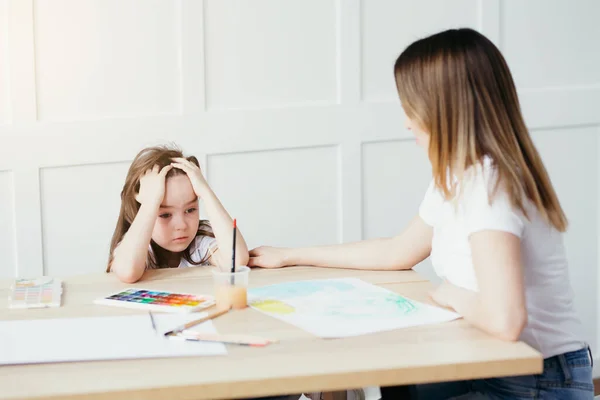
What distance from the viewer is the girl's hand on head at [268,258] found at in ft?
6.21

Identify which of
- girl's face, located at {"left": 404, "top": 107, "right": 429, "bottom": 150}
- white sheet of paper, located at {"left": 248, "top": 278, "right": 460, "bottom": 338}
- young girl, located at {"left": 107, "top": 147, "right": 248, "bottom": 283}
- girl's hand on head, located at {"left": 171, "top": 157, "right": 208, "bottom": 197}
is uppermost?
girl's face, located at {"left": 404, "top": 107, "right": 429, "bottom": 150}

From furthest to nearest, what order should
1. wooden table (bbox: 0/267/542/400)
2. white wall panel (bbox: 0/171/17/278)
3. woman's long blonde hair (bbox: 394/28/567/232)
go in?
white wall panel (bbox: 0/171/17/278) < woman's long blonde hair (bbox: 394/28/567/232) < wooden table (bbox: 0/267/542/400)

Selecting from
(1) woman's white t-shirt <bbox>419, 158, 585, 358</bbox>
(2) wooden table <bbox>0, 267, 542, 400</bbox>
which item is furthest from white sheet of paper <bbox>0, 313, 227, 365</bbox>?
(1) woman's white t-shirt <bbox>419, 158, 585, 358</bbox>

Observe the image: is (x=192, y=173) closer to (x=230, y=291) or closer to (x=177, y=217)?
(x=177, y=217)

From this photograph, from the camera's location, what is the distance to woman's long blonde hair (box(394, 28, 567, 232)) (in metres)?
1.51

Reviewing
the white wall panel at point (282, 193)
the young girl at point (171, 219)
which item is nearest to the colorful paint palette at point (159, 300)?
the young girl at point (171, 219)

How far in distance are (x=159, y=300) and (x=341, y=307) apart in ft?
1.10

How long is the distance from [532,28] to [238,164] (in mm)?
1225

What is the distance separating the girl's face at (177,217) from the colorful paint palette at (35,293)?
363 mm

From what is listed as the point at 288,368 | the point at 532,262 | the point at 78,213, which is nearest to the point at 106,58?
the point at 78,213

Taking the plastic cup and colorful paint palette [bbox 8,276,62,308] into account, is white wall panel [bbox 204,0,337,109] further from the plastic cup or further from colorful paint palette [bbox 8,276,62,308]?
the plastic cup

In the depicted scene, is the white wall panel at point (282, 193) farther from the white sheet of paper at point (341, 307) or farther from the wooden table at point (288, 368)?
the wooden table at point (288, 368)

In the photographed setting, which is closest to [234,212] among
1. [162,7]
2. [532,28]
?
[162,7]

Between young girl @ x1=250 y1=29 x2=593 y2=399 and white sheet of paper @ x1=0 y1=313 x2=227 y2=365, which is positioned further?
young girl @ x1=250 y1=29 x2=593 y2=399
